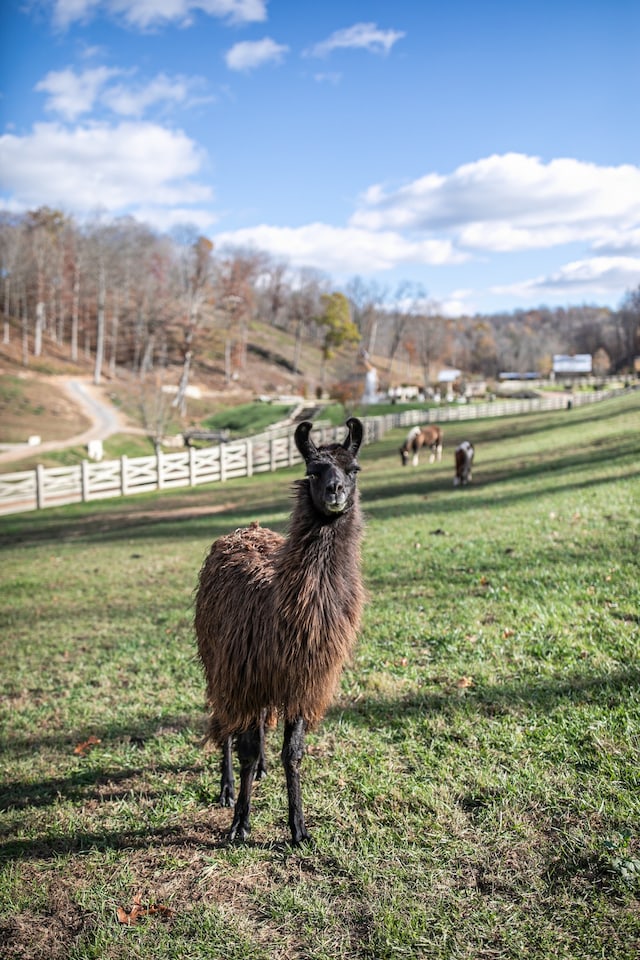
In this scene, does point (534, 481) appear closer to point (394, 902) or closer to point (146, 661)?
point (146, 661)

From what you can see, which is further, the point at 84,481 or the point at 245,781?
the point at 84,481

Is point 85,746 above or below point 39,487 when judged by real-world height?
below

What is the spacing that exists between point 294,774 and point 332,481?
1802mm

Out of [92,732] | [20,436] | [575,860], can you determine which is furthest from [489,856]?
[20,436]

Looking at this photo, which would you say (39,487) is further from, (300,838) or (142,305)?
(142,305)

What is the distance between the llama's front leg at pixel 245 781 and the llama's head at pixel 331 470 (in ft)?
4.92

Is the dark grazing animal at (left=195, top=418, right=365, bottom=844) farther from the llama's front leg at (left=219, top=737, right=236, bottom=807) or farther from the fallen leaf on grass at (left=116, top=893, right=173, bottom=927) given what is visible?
the fallen leaf on grass at (left=116, top=893, right=173, bottom=927)

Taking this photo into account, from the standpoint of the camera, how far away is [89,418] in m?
46.4

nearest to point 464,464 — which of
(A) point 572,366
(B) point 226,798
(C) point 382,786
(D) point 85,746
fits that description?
(D) point 85,746

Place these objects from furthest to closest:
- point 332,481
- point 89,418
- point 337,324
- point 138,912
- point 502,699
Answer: point 337,324, point 89,418, point 502,699, point 332,481, point 138,912

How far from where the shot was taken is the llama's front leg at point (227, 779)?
4.36 meters

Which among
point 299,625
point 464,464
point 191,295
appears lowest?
point 299,625

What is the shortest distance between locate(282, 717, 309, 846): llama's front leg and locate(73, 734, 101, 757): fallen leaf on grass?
224 cm

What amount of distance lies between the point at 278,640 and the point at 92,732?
279cm
